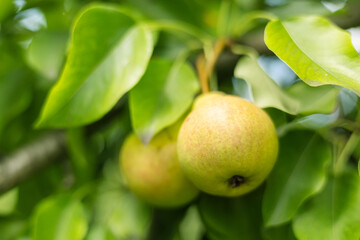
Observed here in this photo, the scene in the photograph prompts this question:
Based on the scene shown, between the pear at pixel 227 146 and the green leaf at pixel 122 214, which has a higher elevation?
the pear at pixel 227 146

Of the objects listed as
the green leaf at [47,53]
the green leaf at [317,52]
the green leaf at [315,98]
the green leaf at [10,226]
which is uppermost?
the green leaf at [317,52]

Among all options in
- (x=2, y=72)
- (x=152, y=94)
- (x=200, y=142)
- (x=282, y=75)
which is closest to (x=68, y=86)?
(x=152, y=94)

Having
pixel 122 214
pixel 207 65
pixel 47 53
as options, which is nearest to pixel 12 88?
pixel 47 53

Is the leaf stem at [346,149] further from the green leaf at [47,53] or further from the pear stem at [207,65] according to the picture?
the green leaf at [47,53]

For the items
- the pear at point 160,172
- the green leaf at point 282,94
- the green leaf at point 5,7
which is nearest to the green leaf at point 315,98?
the green leaf at point 282,94

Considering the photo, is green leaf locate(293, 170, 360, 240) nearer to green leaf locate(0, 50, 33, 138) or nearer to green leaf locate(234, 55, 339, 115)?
green leaf locate(234, 55, 339, 115)
